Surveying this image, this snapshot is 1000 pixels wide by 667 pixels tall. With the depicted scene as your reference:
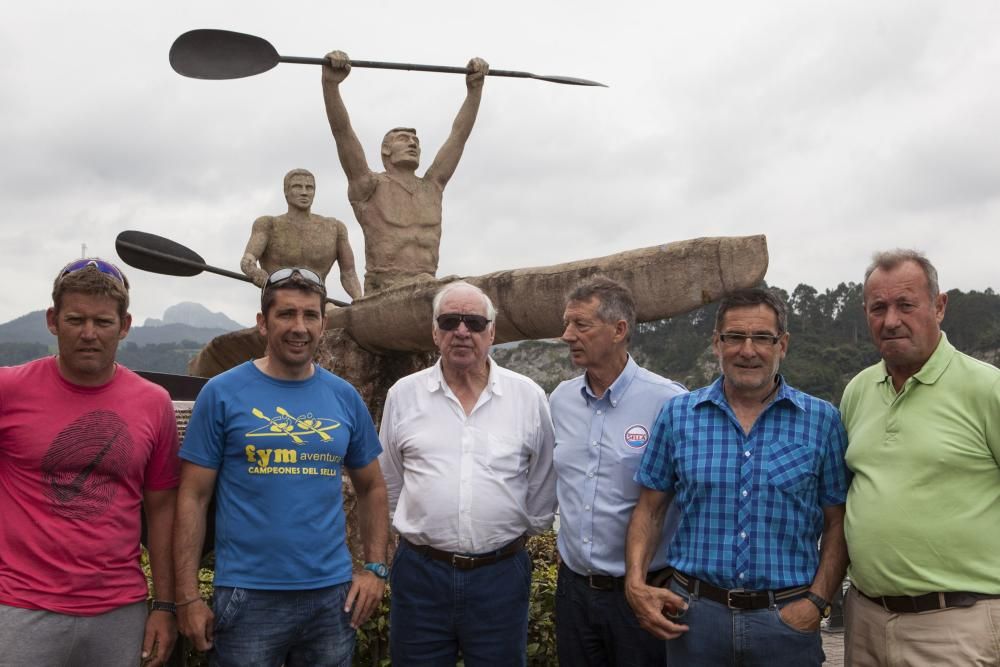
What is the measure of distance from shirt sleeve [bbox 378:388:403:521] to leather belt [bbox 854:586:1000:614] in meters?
1.64

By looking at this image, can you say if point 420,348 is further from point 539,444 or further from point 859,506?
point 859,506

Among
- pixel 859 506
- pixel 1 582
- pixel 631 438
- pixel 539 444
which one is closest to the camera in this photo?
pixel 1 582

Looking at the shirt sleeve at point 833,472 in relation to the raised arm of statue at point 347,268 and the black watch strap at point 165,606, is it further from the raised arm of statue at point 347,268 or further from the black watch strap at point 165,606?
the raised arm of statue at point 347,268

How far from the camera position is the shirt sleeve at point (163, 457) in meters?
2.59

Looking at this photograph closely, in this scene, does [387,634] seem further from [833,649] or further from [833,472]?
[833,649]

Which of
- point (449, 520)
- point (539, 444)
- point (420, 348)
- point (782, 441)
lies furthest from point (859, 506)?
point (420, 348)

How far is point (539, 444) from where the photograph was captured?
3131 millimetres

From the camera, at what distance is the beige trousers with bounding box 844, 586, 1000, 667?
2.40 meters

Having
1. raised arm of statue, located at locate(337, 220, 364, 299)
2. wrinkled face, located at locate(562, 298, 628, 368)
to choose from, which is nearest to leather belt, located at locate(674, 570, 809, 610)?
wrinkled face, located at locate(562, 298, 628, 368)

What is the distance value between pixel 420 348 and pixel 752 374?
13.8 feet

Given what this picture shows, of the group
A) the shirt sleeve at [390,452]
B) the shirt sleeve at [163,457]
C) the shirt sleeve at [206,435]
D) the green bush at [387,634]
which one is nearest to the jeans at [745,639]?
the shirt sleeve at [390,452]

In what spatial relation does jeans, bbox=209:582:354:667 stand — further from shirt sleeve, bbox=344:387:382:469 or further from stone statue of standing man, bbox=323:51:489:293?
stone statue of standing man, bbox=323:51:489:293

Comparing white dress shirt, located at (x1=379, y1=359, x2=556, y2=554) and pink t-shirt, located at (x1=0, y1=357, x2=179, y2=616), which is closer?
pink t-shirt, located at (x1=0, y1=357, x2=179, y2=616)

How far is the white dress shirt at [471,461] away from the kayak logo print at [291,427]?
43 centimetres
